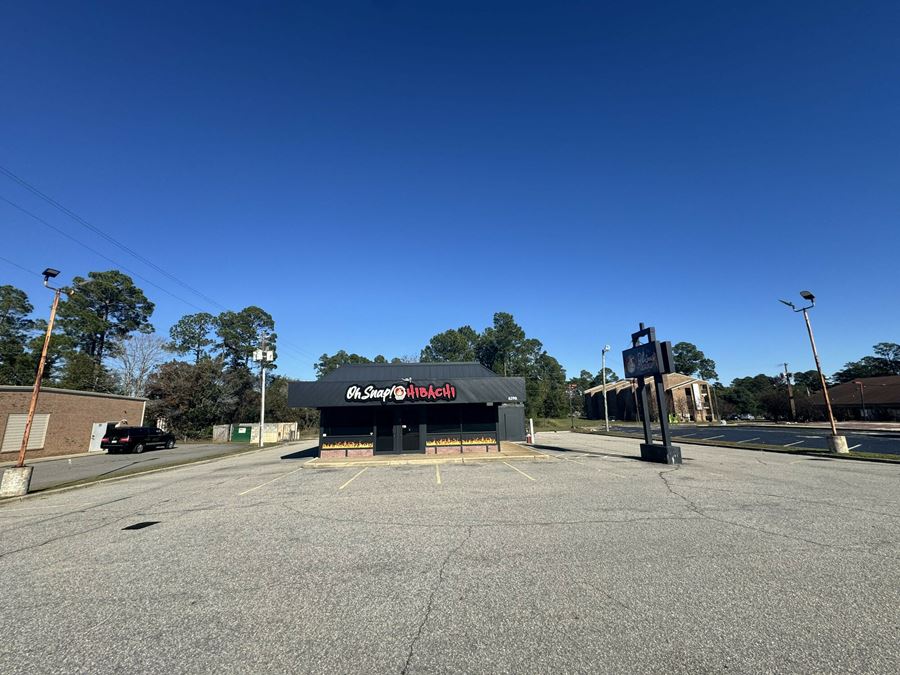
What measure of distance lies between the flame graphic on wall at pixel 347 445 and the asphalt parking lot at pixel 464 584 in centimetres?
1110

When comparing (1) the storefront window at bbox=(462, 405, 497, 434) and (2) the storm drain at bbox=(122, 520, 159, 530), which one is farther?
(1) the storefront window at bbox=(462, 405, 497, 434)

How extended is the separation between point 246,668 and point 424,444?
18964 mm

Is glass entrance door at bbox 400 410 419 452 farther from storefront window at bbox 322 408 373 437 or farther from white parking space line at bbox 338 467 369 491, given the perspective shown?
white parking space line at bbox 338 467 369 491

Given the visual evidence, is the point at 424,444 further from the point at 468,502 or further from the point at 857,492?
the point at 857,492

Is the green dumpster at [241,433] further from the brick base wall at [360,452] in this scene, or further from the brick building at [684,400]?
the brick building at [684,400]

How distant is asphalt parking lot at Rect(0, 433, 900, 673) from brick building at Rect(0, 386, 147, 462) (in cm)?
2500

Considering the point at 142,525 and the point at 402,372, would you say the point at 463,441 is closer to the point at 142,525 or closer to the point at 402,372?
the point at 402,372

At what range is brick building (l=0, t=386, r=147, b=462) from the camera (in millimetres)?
26750

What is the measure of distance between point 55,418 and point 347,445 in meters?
26.2

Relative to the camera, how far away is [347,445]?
22047 millimetres

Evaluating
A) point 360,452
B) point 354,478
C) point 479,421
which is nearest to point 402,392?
point 360,452

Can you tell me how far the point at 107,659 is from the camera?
3.74 metres

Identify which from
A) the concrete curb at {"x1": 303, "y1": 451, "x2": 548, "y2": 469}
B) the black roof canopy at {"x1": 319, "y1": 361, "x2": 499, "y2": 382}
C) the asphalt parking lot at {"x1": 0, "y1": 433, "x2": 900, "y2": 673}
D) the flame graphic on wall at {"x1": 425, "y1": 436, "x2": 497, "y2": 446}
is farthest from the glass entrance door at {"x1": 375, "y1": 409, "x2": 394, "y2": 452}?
the asphalt parking lot at {"x1": 0, "y1": 433, "x2": 900, "y2": 673}


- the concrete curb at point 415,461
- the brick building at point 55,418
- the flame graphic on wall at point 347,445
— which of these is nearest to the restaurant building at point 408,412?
the flame graphic on wall at point 347,445
